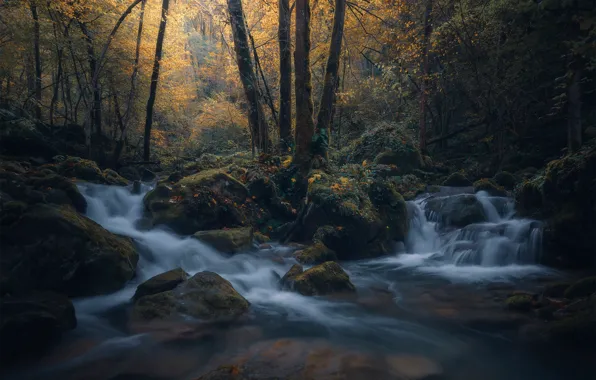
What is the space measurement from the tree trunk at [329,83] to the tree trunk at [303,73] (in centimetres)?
37

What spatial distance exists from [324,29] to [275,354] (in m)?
18.0

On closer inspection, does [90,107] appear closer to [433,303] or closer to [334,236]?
[334,236]

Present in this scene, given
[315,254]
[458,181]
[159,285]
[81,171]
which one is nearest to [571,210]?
[315,254]

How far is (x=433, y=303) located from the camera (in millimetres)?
6500

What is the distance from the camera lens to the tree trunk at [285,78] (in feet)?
41.9

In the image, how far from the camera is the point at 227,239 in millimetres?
8711

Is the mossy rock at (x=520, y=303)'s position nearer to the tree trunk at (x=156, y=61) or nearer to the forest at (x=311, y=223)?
the forest at (x=311, y=223)

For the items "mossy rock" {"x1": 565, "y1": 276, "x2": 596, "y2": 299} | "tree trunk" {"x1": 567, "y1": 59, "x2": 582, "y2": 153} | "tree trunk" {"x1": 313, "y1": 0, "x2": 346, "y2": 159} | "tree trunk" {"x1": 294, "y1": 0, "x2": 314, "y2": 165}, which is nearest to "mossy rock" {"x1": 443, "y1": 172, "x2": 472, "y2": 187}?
"tree trunk" {"x1": 567, "y1": 59, "x2": 582, "y2": 153}

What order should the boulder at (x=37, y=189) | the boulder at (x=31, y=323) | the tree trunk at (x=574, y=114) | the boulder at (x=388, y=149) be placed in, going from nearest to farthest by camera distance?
the boulder at (x=31, y=323), the boulder at (x=37, y=189), the tree trunk at (x=574, y=114), the boulder at (x=388, y=149)

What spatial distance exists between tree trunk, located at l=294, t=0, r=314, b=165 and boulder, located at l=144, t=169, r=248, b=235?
2.68m

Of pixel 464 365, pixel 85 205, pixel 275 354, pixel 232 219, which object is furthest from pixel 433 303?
pixel 85 205

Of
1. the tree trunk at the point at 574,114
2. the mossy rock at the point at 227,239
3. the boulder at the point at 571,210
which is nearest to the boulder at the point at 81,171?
the mossy rock at the point at 227,239

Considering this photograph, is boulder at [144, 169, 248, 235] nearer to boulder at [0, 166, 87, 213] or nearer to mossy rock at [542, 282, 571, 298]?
boulder at [0, 166, 87, 213]

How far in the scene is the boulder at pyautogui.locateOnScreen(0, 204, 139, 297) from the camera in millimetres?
5125
